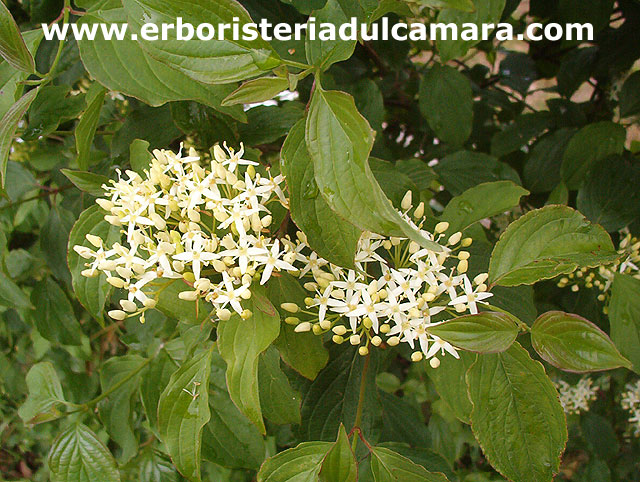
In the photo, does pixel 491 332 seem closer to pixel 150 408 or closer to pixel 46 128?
pixel 150 408

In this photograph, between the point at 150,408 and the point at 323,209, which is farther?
the point at 150,408

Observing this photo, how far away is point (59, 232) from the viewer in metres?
1.07

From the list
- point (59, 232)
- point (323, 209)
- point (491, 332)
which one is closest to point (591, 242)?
point (491, 332)

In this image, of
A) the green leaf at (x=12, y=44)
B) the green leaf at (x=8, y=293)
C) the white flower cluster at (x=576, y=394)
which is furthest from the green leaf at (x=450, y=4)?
the white flower cluster at (x=576, y=394)

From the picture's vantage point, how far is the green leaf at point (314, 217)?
57 cm

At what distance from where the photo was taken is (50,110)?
2.93 ft

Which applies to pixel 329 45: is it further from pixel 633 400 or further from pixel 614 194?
pixel 633 400

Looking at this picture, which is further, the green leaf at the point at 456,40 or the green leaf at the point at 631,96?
the green leaf at the point at 631,96

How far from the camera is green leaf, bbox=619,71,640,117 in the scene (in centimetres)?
120

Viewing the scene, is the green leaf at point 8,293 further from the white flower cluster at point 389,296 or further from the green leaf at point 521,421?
the green leaf at point 521,421

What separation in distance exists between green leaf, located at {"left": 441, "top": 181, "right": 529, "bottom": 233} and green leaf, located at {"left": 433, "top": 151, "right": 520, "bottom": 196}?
1.11 ft

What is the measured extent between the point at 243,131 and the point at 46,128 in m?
0.33

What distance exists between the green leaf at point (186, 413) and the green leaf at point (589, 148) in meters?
0.88

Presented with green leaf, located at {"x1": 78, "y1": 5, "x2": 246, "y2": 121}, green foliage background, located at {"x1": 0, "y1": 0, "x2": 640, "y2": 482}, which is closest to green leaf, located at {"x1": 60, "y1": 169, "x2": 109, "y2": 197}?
green foliage background, located at {"x1": 0, "y1": 0, "x2": 640, "y2": 482}
